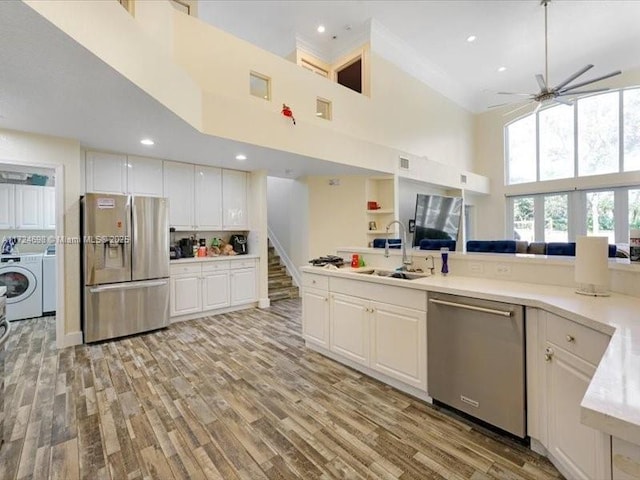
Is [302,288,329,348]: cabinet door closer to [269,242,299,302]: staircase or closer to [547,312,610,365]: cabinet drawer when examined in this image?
[547,312,610,365]: cabinet drawer

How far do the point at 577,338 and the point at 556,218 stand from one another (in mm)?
7967

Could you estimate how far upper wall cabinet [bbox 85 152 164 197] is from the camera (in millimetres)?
3971

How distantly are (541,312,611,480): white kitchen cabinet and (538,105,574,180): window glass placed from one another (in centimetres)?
789

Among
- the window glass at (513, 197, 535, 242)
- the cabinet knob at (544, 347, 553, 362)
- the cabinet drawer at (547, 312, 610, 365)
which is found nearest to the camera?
the cabinet drawer at (547, 312, 610, 365)

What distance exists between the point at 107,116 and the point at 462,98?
8.51 meters

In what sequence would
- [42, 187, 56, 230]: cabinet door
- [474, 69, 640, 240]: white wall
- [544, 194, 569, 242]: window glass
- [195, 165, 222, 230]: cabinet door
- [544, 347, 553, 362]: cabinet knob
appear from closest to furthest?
1. [544, 347, 553, 362]: cabinet knob
2. [195, 165, 222, 230]: cabinet door
3. [42, 187, 56, 230]: cabinet door
4. [544, 194, 569, 242]: window glass
5. [474, 69, 640, 240]: white wall

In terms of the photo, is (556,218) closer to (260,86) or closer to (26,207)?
(260,86)

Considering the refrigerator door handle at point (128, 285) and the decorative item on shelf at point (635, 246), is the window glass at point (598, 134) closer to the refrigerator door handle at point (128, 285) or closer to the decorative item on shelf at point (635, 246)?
the decorative item on shelf at point (635, 246)

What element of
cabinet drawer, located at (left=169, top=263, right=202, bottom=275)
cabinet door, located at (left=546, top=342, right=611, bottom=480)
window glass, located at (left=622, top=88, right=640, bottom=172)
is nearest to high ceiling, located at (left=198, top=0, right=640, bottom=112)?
window glass, located at (left=622, top=88, right=640, bottom=172)

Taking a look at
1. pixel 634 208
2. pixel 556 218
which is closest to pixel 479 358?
pixel 634 208

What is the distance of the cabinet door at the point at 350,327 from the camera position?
2.67 m

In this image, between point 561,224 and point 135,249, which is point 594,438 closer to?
point 135,249

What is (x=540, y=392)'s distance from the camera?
5.53 ft

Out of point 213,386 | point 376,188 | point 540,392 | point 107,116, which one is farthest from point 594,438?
point 376,188
